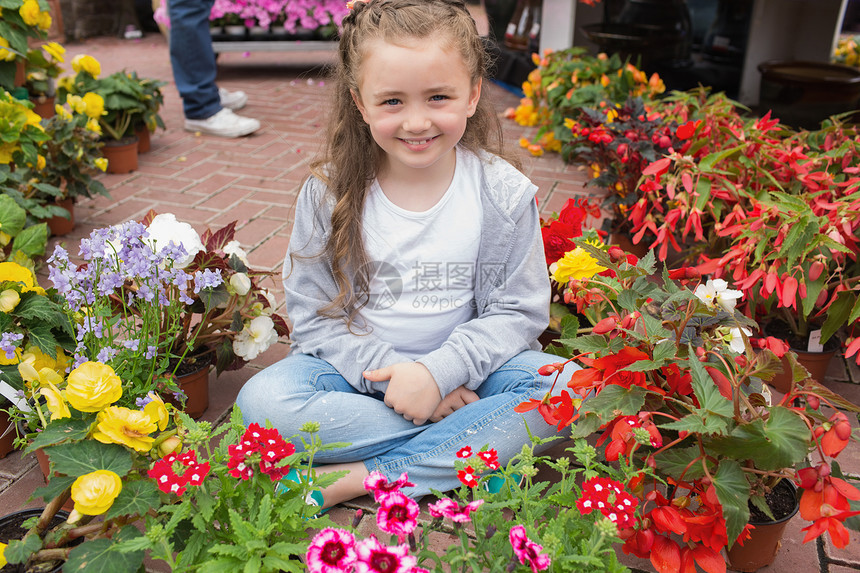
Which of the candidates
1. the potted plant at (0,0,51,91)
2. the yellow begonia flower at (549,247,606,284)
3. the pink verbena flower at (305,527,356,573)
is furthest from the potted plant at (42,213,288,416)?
the potted plant at (0,0,51,91)

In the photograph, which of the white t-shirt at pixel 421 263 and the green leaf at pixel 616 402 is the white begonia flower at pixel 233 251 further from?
the green leaf at pixel 616 402

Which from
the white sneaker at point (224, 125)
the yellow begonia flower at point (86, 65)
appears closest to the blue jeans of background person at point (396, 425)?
the yellow begonia flower at point (86, 65)

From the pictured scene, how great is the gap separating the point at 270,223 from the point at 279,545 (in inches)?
84.0

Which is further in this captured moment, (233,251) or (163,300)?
(233,251)

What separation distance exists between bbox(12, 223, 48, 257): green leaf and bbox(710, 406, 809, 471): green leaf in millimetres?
1817

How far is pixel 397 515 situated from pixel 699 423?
508 millimetres

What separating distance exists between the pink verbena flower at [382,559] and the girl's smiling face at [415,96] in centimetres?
91

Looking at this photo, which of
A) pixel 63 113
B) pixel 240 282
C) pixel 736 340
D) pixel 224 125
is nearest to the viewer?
pixel 736 340

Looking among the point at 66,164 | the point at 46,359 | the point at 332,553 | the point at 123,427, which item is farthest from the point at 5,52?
the point at 332,553

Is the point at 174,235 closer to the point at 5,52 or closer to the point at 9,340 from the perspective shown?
the point at 9,340

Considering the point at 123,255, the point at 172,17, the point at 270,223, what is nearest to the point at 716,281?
the point at 123,255

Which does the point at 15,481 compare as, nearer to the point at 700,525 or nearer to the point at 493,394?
the point at 493,394

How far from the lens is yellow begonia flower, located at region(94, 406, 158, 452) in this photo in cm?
122

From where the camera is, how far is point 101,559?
1.14 meters
